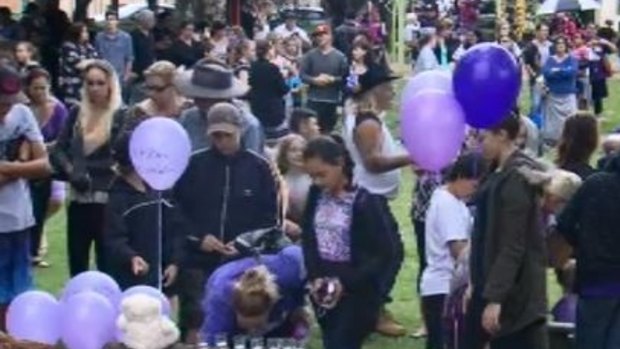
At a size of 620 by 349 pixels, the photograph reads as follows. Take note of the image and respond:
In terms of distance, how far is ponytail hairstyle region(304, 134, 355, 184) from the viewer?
23.9 ft

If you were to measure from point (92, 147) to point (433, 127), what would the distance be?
2.13m

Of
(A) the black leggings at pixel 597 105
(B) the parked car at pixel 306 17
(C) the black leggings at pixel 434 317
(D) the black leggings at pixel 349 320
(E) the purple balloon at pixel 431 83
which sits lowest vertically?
(A) the black leggings at pixel 597 105

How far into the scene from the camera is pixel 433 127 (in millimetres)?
7688

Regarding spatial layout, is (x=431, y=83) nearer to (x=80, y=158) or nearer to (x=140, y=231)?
(x=140, y=231)

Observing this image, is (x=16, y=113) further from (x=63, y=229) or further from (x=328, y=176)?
(x=63, y=229)

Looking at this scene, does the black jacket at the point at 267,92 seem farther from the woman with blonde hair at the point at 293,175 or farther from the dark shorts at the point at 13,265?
the dark shorts at the point at 13,265

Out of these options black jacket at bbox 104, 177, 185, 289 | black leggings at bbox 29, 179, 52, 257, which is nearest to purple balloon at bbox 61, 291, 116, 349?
black jacket at bbox 104, 177, 185, 289

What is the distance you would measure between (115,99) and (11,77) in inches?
31.6

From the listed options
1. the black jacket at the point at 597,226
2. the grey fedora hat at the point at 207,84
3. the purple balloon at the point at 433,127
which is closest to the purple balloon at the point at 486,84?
the purple balloon at the point at 433,127

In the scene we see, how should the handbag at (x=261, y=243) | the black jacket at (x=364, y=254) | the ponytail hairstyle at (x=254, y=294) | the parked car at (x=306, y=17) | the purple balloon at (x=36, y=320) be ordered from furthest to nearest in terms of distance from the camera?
the parked car at (x=306, y=17)
the handbag at (x=261, y=243)
the black jacket at (x=364, y=254)
the purple balloon at (x=36, y=320)
the ponytail hairstyle at (x=254, y=294)

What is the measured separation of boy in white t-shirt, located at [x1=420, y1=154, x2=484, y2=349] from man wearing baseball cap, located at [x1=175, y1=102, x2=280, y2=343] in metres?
0.84

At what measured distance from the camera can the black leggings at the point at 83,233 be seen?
9.03m

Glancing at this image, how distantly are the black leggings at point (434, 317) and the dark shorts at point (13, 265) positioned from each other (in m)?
2.16

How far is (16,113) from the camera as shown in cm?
830
